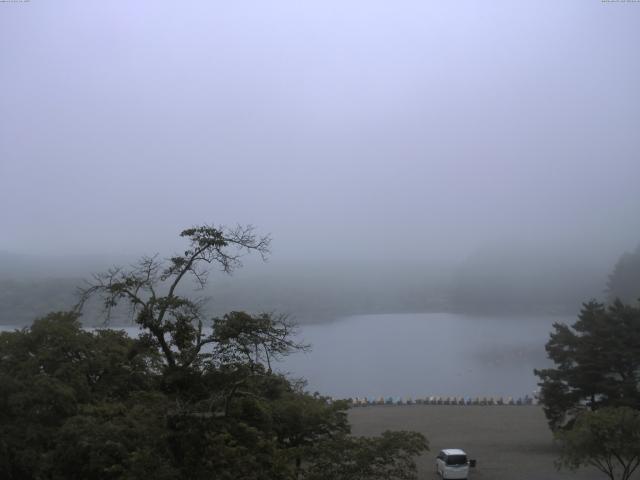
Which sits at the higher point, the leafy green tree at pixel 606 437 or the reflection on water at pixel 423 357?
the leafy green tree at pixel 606 437

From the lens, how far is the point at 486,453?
1586cm

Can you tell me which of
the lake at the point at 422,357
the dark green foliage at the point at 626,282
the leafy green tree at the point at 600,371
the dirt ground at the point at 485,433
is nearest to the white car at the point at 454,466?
the dirt ground at the point at 485,433

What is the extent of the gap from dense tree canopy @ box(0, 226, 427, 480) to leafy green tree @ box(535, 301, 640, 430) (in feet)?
32.2

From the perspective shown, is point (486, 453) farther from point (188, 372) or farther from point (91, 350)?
point (188, 372)

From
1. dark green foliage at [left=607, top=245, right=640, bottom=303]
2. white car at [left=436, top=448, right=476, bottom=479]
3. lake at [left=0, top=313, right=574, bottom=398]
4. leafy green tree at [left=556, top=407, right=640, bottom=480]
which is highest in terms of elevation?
dark green foliage at [left=607, top=245, right=640, bottom=303]

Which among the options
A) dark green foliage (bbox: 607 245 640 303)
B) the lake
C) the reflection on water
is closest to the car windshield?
the lake

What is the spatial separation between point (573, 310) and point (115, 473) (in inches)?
3169

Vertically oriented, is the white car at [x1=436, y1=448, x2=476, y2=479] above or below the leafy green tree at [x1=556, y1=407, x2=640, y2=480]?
below

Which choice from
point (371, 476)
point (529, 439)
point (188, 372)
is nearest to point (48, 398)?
point (188, 372)

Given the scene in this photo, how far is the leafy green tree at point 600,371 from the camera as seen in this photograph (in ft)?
51.5

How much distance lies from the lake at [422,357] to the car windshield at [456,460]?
33.9ft

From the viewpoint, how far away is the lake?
3878 centimetres

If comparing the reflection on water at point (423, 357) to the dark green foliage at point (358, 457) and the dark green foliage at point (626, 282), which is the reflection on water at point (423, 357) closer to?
the dark green foliage at point (626, 282)

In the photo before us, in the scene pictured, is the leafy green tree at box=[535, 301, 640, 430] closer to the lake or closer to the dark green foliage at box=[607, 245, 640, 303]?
the lake
